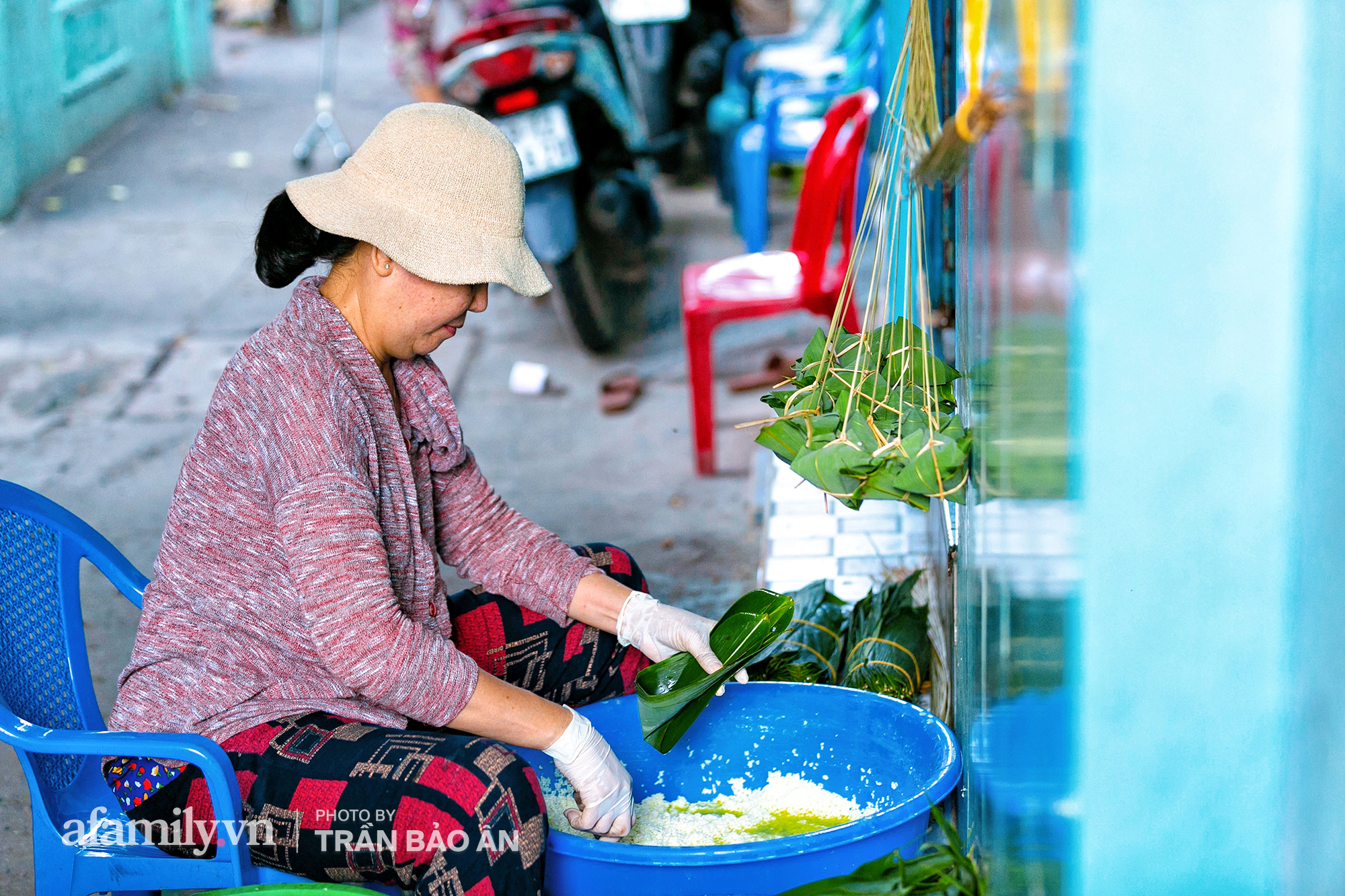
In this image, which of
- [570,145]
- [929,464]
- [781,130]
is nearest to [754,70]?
[781,130]

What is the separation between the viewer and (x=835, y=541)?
2.98 meters

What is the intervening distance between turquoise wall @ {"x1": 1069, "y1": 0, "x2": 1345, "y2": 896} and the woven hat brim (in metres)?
0.93

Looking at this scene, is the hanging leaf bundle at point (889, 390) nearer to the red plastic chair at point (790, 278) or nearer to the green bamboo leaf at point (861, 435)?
the green bamboo leaf at point (861, 435)

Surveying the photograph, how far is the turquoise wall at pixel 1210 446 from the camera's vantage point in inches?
31.0

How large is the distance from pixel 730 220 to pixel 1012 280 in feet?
16.9

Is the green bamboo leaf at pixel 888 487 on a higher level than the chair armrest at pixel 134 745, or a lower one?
higher

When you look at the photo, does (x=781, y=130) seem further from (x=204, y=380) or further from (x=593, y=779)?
(x=593, y=779)

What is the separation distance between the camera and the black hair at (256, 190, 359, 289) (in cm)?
168

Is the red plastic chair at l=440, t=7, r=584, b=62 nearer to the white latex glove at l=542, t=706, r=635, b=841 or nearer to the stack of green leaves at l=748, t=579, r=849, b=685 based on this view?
the stack of green leaves at l=748, t=579, r=849, b=685

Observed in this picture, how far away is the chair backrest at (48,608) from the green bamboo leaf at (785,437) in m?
0.99

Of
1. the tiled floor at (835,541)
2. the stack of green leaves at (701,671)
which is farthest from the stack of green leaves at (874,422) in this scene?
the tiled floor at (835,541)

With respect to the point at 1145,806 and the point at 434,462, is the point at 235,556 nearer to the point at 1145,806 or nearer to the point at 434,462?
the point at 434,462

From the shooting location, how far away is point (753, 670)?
220cm

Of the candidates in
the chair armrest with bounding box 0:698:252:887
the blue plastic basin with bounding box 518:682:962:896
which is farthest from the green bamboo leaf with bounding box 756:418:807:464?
the chair armrest with bounding box 0:698:252:887
